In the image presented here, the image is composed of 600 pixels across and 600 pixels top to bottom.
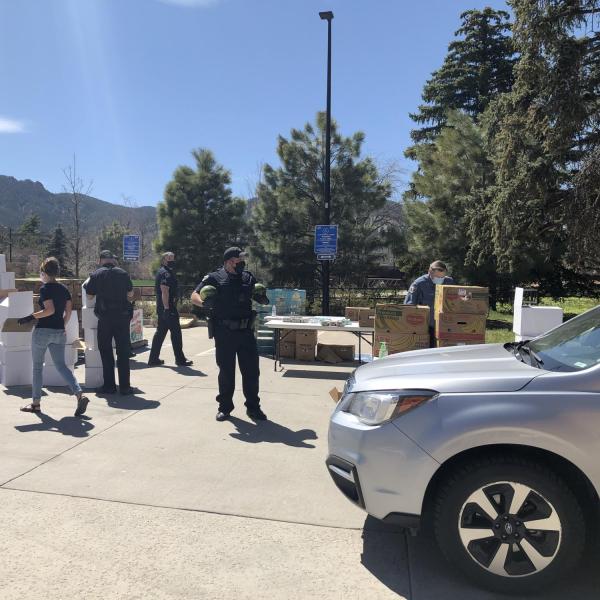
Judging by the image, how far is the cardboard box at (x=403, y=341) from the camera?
23.6ft

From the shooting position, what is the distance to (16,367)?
7.15m

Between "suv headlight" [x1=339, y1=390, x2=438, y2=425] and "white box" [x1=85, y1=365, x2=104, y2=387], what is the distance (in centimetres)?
516

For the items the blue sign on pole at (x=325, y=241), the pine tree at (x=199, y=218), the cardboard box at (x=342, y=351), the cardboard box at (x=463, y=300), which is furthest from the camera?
the pine tree at (x=199, y=218)

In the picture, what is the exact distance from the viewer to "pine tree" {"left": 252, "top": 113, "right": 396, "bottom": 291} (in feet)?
57.6

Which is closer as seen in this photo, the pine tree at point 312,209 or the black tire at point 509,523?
the black tire at point 509,523

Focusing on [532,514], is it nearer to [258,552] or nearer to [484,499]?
[484,499]

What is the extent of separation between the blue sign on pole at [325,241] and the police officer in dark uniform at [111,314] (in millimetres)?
7067

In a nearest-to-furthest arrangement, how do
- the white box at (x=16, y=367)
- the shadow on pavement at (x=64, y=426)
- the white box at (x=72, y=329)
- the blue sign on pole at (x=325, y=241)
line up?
the shadow on pavement at (x=64, y=426), the white box at (x=16, y=367), the white box at (x=72, y=329), the blue sign on pole at (x=325, y=241)

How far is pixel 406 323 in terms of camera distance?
23.7ft


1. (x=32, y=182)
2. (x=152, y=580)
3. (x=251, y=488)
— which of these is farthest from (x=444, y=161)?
(x=32, y=182)

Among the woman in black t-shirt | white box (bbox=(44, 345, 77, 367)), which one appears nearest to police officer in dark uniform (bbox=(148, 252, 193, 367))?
white box (bbox=(44, 345, 77, 367))

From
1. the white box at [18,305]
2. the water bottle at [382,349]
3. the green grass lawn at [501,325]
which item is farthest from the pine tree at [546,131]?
the white box at [18,305]

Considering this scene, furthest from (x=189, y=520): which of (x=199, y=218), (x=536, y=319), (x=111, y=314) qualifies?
(x=199, y=218)

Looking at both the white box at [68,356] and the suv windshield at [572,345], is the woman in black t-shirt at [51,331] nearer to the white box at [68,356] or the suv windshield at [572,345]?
the white box at [68,356]
